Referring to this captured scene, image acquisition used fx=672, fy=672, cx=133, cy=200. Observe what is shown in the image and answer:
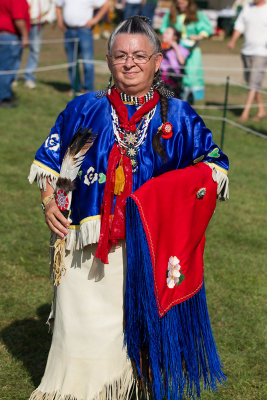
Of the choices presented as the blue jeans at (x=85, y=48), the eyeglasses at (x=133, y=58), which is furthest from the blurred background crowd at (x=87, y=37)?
the eyeglasses at (x=133, y=58)

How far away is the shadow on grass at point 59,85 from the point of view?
12508mm

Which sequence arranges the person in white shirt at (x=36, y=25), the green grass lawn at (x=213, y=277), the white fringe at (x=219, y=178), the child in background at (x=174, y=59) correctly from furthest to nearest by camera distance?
the person in white shirt at (x=36, y=25) < the child in background at (x=174, y=59) < the green grass lawn at (x=213, y=277) < the white fringe at (x=219, y=178)

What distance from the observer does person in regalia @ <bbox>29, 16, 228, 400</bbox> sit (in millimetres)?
2938

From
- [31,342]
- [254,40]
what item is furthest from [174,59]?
[31,342]

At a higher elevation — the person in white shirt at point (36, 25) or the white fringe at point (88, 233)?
the white fringe at point (88, 233)

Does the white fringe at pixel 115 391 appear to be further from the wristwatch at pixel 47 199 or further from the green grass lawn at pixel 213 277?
the wristwatch at pixel 47 199

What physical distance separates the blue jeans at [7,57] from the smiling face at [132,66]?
7786 millimetres

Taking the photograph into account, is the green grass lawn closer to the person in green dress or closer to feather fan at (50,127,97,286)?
feather fan at (50,127,97,286)

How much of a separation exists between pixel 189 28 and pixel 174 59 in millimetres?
599

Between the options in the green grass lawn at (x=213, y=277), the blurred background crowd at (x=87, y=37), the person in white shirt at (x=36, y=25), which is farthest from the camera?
the person in white shirt at (x=36, y=25)

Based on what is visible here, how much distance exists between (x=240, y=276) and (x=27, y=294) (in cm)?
168

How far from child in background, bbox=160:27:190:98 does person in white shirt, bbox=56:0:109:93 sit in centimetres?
148

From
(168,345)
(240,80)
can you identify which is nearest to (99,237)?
A: (168,345)

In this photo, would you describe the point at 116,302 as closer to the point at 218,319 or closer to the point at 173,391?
the point at 173,391
